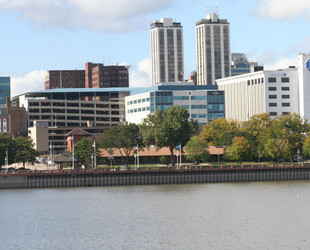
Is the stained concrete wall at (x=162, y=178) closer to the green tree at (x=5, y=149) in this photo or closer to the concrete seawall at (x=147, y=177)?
the concrete seawall at (x=147, y=177)

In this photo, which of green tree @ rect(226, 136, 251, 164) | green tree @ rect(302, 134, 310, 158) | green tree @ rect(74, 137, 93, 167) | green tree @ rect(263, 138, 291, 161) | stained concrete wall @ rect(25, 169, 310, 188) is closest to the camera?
stained concrete wall @ rect(25, 169, 310, 188)

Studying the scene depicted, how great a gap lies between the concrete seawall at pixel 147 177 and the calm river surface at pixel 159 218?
1325cm

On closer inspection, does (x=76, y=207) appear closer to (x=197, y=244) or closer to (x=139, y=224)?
(x=139, y=224)

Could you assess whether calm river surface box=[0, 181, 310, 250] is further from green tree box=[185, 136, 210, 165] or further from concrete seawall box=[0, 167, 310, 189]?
green tree box=[185, 136, 210, 165]

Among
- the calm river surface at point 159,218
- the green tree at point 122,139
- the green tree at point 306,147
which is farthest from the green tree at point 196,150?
the calm river surface at point 159,218

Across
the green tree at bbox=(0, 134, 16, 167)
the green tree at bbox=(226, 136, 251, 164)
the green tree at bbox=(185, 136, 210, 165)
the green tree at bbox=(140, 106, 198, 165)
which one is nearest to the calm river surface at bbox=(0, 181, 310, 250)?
the green tree at bbox=(226, 136, 251, 164)

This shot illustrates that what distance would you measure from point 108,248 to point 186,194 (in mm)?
57644

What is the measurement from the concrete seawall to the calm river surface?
13254 mm

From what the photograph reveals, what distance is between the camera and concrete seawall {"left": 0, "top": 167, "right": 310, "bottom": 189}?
536 feet

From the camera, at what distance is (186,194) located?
455 feet

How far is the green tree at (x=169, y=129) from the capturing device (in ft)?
634

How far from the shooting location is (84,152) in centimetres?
19362

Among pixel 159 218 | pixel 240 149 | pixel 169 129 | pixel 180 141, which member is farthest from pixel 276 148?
pixel 159 218

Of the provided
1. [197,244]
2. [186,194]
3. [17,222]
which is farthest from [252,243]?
[186,194]
